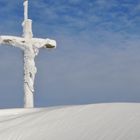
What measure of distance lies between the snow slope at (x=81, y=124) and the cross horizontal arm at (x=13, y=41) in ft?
13.0

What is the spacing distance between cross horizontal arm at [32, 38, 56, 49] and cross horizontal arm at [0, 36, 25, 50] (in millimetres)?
390

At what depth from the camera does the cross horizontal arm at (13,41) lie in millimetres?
13266

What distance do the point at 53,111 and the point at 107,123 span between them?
6.66 feet

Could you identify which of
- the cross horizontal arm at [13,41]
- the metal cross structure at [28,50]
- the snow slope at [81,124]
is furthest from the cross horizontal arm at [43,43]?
the snow slope at [81,124]

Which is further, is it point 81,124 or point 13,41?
point 13,41

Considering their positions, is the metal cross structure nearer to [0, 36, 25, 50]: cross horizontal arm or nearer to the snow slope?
[0, 36, 25, 50]: cross horizontal arm

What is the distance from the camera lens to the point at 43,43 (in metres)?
14.0

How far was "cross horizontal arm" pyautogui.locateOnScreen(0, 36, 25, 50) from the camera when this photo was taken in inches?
522

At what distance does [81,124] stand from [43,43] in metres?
6.22

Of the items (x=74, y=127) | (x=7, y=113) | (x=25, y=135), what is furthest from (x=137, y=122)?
(x=7, y=113)

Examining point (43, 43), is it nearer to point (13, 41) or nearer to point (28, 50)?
point (28, 50)

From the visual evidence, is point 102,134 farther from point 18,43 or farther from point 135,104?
point 18,43

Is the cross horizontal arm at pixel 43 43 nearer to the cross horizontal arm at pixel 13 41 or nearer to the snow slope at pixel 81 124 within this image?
the cross horizontal arm at pixel 13 41

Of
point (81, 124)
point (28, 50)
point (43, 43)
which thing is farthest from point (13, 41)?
point (81, 124)
